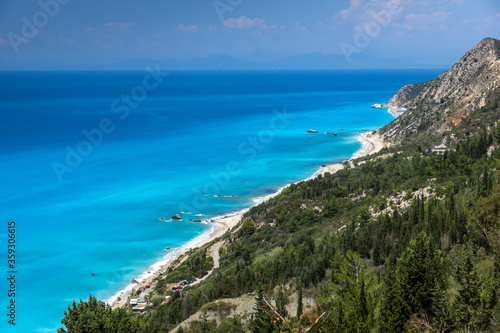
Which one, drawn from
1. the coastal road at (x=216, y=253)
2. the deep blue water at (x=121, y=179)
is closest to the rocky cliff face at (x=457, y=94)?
the deep blue water at (x=121, y=179)

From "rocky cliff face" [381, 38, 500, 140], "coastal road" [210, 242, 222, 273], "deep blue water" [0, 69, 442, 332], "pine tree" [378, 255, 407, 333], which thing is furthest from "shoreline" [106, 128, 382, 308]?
"pine tree" [378, 255, 407, 333]

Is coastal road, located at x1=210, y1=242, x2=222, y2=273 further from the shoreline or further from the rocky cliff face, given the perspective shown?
the rocky cliff face

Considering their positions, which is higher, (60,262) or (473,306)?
(60,262)

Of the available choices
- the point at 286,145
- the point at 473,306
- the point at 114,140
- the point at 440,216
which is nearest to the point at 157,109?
the point at 114,140

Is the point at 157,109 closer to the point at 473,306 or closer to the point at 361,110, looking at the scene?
the point at 361,110

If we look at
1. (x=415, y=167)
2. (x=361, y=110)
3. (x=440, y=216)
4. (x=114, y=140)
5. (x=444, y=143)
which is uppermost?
(x=361, y=110)

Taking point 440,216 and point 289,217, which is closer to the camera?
point 440,216

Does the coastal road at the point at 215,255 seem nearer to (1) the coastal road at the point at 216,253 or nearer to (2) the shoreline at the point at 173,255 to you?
(1) the coastal road at the point at 216,253

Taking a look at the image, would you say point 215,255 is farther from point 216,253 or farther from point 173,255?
point 173,255
